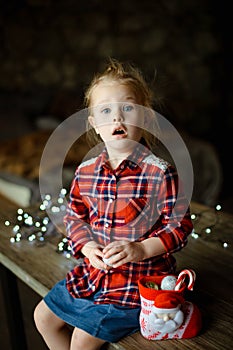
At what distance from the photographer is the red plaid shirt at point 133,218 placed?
2.95 feet

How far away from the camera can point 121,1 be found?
366 cm

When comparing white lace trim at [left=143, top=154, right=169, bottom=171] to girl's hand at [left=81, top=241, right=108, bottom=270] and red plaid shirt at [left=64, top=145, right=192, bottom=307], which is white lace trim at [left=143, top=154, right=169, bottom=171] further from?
girl's hand at [left=81, top=241, right=108, bottom=270]

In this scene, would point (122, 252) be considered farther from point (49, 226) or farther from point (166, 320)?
point (49, 226)

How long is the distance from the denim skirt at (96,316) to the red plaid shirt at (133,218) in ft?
0.05

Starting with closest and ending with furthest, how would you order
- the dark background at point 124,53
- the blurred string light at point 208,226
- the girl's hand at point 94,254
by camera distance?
the girl's hand at point 94,254
the blurred string light at point 208,226
the dark background at point 124,53

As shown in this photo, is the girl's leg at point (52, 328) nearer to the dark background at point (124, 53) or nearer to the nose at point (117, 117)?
the nose at point (117, 117)

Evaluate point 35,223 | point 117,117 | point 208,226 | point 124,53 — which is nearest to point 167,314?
point 117,117

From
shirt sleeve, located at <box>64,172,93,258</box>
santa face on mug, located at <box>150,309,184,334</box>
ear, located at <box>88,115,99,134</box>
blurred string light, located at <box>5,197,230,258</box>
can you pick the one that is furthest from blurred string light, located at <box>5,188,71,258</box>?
santa face on mug, located at <box>150,309,184,334</box>

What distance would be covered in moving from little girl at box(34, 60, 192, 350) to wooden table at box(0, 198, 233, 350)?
6 cm

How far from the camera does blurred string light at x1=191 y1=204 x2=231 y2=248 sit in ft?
4.05

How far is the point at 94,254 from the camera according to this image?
0.91 meters

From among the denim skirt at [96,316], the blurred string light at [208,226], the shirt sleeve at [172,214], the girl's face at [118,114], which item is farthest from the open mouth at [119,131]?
the blurred string light at [208,226]

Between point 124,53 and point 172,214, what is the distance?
3.08 metres

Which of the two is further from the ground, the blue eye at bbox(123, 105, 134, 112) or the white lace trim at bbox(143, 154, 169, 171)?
the blue eye at bbox(123, 105, 134, 112)
